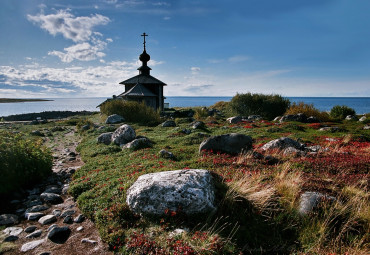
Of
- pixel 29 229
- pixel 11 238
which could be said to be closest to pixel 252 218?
pixel 29 229

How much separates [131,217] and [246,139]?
25.5 feet

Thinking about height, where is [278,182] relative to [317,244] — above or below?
above

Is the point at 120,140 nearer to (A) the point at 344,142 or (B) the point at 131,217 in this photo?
(B) the point at 131,217

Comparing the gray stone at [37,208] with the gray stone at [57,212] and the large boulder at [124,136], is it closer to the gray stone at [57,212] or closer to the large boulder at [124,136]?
the gray stone at [57,212]

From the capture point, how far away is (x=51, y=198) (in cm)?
794

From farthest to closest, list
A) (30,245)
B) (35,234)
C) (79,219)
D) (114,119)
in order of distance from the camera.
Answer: (114,119) → (79,219) → (35,234) → (30,245)

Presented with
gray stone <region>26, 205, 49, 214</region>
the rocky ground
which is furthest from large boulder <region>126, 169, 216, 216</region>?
gray stone <region>26, 205, 49, 214</region>

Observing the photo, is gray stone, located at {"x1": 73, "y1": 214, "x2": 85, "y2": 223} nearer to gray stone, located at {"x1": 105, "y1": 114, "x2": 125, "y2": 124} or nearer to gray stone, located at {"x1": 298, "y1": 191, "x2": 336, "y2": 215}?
gray stone, located at {"x1": 298, "y1": 191, "x2": 336, "y2": 215}

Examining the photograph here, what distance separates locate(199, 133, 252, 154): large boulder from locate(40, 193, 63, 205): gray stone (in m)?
6.77

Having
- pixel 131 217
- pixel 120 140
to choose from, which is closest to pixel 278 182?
pixel 131 217

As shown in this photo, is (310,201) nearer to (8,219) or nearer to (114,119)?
(8,219)

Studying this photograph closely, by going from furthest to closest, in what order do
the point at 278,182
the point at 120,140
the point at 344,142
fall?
the point at 120,140 → the point at 344,142 → the point at 278,182

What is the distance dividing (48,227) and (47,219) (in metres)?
0.37

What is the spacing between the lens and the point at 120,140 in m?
15.5
